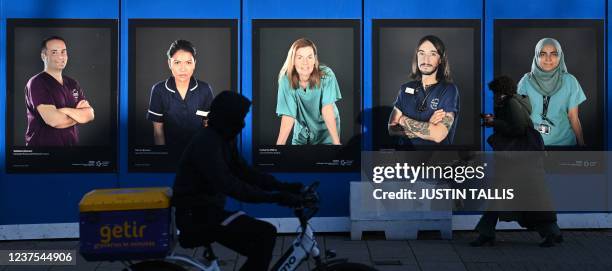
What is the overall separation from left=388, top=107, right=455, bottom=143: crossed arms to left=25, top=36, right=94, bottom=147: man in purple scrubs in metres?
3.32

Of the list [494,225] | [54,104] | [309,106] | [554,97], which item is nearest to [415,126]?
[309,106]

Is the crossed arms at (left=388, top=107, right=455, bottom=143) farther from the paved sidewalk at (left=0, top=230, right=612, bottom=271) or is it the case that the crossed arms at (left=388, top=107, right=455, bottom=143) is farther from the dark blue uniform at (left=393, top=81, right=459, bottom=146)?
the paved sidewalk at (left=0, top=230, right=612, bottom=271)

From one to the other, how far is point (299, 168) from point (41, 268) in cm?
296

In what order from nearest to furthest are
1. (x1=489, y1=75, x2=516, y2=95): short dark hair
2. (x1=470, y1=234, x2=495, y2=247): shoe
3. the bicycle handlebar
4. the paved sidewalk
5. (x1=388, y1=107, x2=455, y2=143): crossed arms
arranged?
the bicycle handlebar, the paved sidewalk, (x1=489, y1=75, x2=516, y2=95): short dark hair, (x1=470, y1=234, x2=495, y2=247): shoe, (x1=388, y1=107, x2=455, y2=143): crossed arms

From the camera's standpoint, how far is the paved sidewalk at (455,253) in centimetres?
797

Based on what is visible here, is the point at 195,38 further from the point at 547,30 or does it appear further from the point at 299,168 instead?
the point at 547,30

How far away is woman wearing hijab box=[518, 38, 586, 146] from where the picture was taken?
381 inches

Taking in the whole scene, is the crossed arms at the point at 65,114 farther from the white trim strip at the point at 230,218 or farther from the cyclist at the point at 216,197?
the white trim strip at the point at 230,218

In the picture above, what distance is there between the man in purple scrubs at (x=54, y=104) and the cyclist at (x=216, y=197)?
15.1 feet

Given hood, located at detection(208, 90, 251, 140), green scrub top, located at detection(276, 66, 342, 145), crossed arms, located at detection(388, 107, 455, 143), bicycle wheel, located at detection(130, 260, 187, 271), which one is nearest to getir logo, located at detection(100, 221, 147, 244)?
bicycle wheel, located at detection(130, 260, 187, 271)

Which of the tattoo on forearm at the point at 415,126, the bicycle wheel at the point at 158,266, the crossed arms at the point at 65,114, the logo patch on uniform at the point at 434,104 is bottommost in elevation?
the bicycle wheel at the point at 158,266

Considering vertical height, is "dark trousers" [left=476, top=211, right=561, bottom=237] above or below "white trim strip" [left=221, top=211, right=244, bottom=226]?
below

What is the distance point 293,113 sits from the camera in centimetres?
959

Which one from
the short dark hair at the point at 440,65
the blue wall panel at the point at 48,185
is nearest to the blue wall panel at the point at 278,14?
the short dark hair at the point at 440,65
